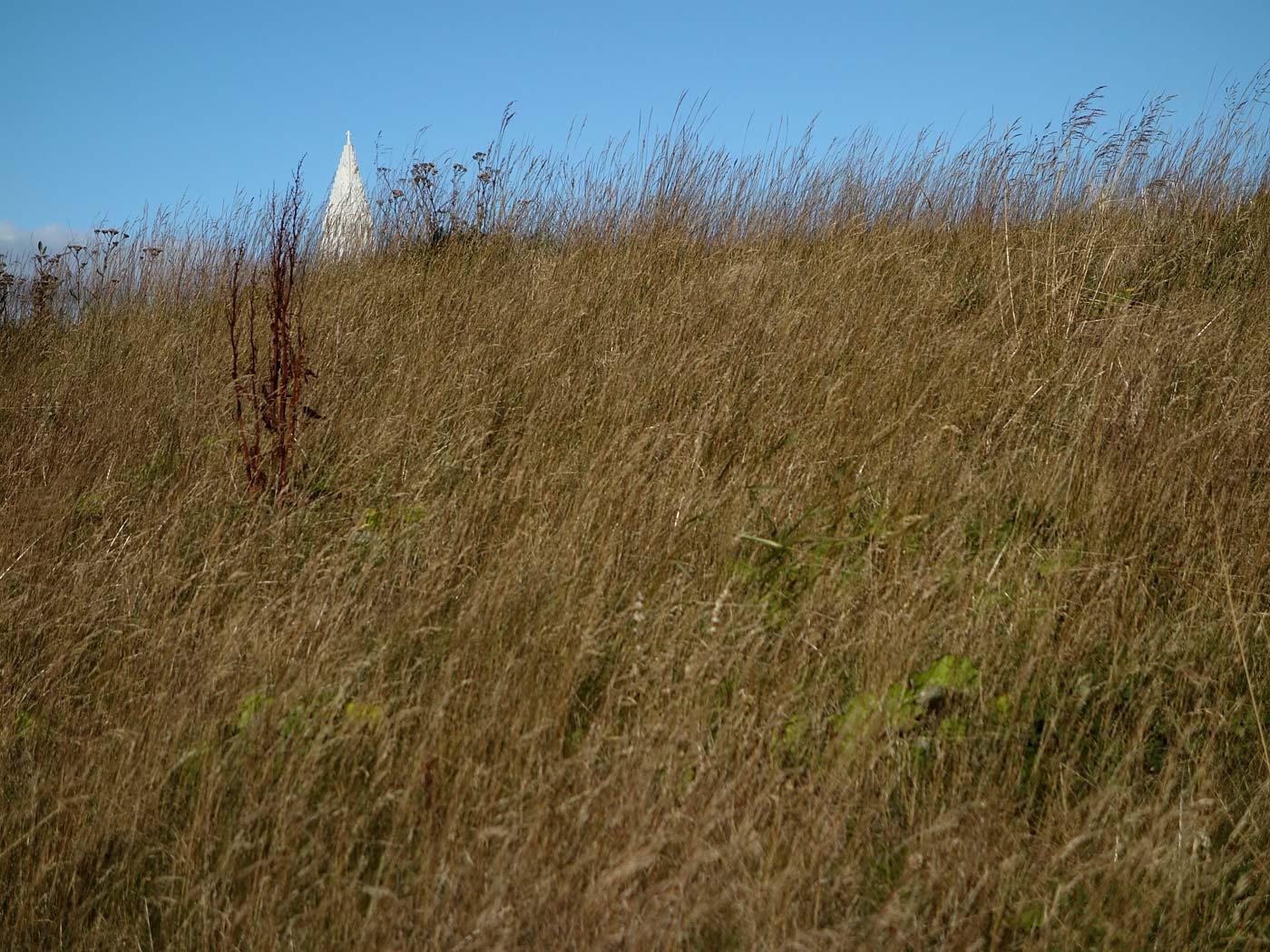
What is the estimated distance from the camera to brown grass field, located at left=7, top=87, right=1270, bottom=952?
5.65ft

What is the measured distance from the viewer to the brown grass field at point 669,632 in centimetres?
172

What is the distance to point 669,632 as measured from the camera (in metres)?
2.36

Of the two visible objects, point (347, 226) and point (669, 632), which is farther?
point (347, 226)

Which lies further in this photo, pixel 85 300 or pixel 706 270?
pixel 85 300

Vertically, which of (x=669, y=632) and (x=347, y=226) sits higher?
(x=347, y=226)

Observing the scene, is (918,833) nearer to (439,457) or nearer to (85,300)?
(439,457)

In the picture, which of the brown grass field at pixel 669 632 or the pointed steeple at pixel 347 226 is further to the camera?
the pointed steeple at pixel 347 226

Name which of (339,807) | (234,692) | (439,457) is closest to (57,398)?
(439,457)

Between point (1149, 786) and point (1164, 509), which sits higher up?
point (1164, 509)

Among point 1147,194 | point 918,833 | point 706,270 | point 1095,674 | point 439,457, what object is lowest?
point 918,833

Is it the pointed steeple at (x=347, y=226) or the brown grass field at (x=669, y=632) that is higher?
the pointed steeple at (x=347, y=226)

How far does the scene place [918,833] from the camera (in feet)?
5.65

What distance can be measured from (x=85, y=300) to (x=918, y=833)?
6417mm

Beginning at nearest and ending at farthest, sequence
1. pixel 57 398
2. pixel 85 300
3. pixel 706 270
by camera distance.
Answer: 1. pixel 57 398
2. pixel 706 270
3. pixel 85 300
